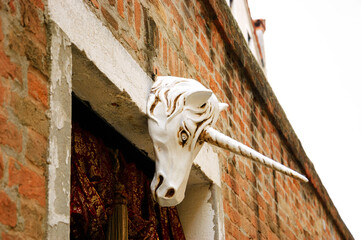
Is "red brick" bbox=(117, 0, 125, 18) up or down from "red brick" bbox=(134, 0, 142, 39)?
down

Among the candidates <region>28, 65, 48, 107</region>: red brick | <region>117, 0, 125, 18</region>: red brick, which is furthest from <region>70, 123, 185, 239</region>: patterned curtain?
<region>28, 65, 48, 107</region>: red brick

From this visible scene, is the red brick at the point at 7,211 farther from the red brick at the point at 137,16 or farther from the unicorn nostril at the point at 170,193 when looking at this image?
the red brick at the point at 137,16

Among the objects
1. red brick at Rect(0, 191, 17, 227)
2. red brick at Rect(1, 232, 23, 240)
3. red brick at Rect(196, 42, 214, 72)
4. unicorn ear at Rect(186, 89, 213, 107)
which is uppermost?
red brick at Rect(196, 42, 214, 72)

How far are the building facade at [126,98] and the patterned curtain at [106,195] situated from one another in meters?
0.13

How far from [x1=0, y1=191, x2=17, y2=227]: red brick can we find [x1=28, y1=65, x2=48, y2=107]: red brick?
1.29 feet

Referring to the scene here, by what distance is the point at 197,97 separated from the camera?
9.70 ft

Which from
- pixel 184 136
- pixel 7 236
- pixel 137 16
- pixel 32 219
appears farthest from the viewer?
pixel 137 16

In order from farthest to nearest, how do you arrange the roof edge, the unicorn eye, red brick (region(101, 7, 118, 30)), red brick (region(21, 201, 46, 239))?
the roof edge
the unicorn eye
red brick (region(101, 7, 118, 30))
red brick (region(21, 201, 46, 239))

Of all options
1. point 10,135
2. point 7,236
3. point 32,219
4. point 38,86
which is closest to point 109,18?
point 38,86

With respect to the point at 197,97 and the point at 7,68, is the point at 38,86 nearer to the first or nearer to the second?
the point at 7,68

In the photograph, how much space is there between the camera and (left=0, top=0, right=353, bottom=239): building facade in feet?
6.68

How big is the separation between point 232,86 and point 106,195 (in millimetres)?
1745

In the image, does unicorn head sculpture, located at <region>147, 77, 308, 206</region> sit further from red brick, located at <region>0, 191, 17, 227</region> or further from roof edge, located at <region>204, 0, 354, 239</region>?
roof edge, located at <region>204, 0, 354, 239</region>

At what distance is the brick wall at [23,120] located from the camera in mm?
Answer: 1925
